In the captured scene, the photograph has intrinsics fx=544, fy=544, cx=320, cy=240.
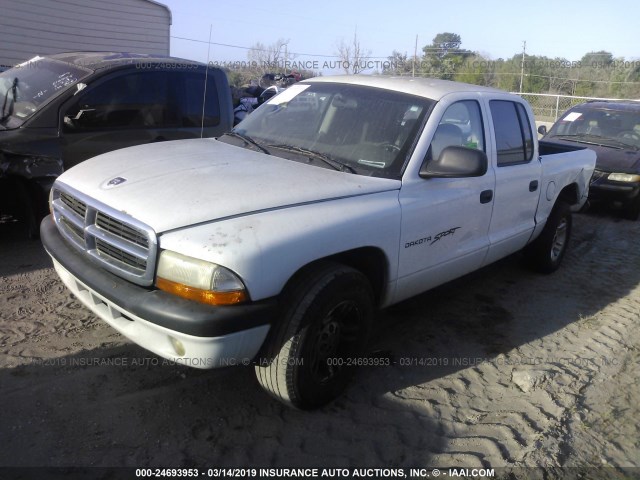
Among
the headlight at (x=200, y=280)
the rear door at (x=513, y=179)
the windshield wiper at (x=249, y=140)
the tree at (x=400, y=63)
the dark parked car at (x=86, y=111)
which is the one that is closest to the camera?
the headlight at (x=200, y=280)

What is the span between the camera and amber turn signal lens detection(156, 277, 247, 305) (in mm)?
2482

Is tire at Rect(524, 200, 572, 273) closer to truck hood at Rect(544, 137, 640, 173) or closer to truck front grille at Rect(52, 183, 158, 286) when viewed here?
truck hood at Rect(544, 137, 640, 173)

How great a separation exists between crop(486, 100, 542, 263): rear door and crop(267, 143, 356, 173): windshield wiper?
4.48 feet

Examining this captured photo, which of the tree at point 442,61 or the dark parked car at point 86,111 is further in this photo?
the tree at point 442,61

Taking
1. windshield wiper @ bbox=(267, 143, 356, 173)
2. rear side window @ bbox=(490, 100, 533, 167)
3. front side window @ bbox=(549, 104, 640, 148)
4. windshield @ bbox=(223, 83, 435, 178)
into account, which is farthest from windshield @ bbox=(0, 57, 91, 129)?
front side window @ bbox=(549, 104, 640, 148)

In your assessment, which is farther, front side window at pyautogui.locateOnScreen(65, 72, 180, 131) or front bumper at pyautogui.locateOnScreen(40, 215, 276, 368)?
front side window at pyautogui.locateOnScreen(65, 72, 180, 131)

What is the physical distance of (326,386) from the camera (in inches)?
122

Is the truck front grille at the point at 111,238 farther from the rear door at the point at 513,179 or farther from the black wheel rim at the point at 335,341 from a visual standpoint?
the rear door at the point at 513,179

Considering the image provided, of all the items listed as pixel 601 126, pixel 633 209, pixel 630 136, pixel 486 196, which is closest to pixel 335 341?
pixel 486 196

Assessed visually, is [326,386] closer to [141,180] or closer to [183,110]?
[141,180]

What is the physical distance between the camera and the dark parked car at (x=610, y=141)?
780 cm

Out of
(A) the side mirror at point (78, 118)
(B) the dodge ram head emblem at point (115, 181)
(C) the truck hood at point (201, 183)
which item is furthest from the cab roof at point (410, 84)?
(A) the side mirror at point (78, 118)

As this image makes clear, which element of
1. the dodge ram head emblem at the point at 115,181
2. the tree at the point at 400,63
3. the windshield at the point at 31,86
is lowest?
the dodge ram head emblem at the point at 115,181

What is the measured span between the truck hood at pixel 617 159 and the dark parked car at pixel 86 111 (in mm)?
5006
